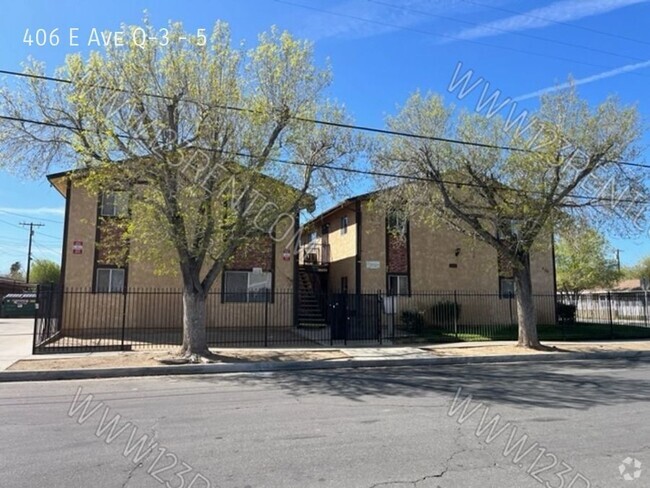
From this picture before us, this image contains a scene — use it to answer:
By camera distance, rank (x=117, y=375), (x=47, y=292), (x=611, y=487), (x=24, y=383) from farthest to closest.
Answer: (x=47, y=292) < (x=117, y=375) < (x=24, y=383) < (x=611, y=487)

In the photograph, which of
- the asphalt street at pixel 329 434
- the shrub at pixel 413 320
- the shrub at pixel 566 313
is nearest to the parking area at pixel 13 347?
the asphalt street at pixel 329 434

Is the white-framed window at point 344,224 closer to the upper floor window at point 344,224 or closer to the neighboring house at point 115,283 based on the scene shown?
the upper floor window at point 344,224

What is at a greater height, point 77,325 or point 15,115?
point 15,115

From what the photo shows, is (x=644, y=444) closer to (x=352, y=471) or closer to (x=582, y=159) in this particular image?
(x=352, y=471)

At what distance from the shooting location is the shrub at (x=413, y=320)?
70.5ft

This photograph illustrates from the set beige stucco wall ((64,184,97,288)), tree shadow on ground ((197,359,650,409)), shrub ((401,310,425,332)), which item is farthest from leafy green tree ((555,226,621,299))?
beige stucco wall ((64,184,97,288))

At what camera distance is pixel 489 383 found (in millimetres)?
10250

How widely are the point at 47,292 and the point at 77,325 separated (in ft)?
15.8

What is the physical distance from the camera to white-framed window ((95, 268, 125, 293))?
19.8 meters

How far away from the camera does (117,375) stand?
1188cm

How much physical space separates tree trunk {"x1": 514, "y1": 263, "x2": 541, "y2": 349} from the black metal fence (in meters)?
2.58

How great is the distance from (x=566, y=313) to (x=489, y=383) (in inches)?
717

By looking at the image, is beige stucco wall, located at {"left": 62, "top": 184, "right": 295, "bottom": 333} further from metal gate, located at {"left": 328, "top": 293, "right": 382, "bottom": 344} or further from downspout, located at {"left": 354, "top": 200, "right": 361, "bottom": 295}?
downspout, located at {"left": 354, "top": 200, "right": 361, "bottom": 295}

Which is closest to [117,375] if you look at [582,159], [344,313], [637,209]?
[344,313]
